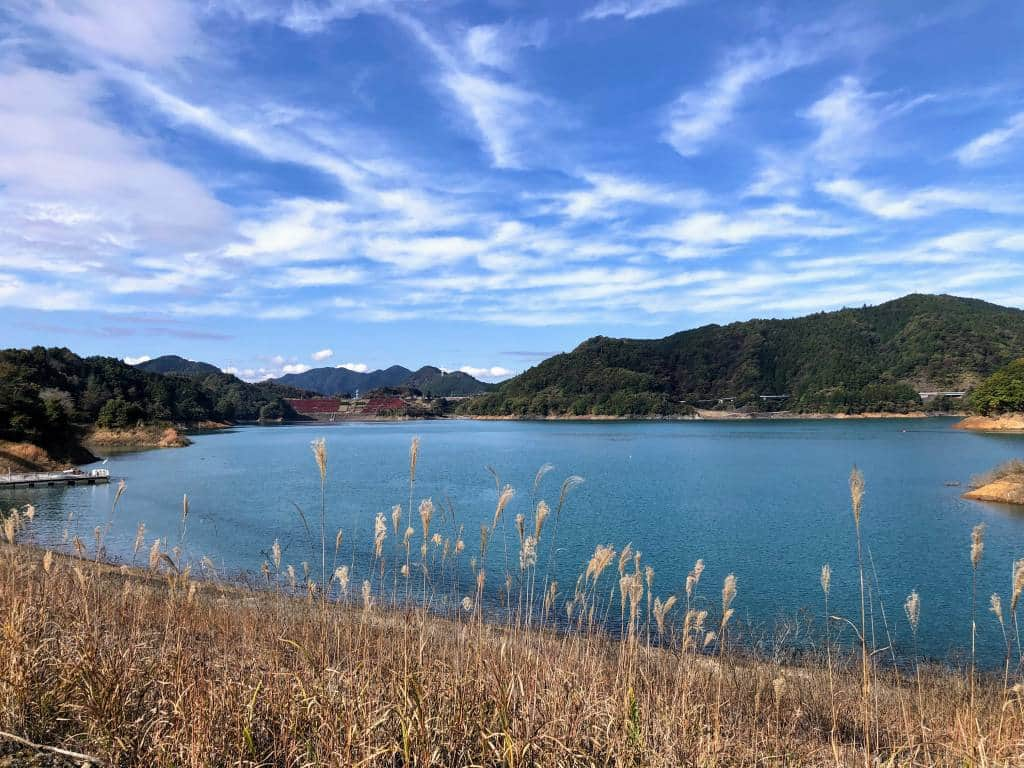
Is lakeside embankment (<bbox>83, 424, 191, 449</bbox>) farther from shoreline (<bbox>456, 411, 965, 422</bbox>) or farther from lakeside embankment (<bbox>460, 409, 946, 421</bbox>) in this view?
lakeside embankment (<bbox>460, 409, 946, 421</bbox>)

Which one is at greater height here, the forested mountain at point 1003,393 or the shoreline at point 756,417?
the forested mountain at point 1003,393

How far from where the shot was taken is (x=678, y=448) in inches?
2990

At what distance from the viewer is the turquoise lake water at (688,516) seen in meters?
17.2

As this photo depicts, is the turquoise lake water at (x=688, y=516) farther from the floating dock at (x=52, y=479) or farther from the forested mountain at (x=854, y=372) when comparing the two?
the forested mountain at (x=854, y=372)

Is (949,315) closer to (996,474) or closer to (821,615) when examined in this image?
(996,474)

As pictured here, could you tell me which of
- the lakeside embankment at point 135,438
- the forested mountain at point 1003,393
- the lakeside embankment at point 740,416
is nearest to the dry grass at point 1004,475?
the forested mountain at point 1003,393

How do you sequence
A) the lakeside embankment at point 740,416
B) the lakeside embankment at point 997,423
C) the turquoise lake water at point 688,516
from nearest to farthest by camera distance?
the turquoise lake water at point 688,516 → the lakeside embankment at point 997,423 → the lakeside embankment at point 740,416

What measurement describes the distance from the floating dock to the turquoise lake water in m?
2.19

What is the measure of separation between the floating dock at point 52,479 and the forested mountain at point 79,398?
1065cm

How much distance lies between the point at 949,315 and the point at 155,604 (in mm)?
203049

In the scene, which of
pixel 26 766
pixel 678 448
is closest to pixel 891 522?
pixel 26 766

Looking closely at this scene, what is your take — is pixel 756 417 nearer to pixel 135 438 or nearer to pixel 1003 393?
pixel 1003 393

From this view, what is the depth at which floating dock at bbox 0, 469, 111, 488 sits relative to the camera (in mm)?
38844

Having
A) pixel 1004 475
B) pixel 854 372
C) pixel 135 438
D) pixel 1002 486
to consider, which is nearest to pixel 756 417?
pixel 854 372
